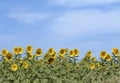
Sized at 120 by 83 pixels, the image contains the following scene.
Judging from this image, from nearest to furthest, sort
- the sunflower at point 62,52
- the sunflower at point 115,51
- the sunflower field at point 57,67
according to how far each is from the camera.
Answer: the sunflower field at point 57,67
the sunflower at point 62,52
the sunflower at point 115,51

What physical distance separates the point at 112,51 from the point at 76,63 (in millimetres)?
1213

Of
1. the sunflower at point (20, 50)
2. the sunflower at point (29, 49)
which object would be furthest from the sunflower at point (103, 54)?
the sunflower at point (20, 50)

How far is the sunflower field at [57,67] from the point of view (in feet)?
34.5

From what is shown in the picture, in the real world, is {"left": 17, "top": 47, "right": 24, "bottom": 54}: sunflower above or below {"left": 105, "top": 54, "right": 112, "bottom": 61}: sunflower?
above

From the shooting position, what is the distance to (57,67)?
10914 millimetres

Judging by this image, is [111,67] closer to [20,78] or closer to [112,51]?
[112,51]

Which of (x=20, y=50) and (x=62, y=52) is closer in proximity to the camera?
(x=20, y=50)

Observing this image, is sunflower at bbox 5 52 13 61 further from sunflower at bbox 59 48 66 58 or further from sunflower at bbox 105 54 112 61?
sunflower at bbox 105 54 112 61

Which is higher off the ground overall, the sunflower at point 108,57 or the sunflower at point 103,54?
the sunflower at point 103,54

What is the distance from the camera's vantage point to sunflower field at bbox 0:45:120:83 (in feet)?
34.5

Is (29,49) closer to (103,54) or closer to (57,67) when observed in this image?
(57,67)

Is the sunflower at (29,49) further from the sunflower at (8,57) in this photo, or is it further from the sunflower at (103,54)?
the sunflower at (103,54)

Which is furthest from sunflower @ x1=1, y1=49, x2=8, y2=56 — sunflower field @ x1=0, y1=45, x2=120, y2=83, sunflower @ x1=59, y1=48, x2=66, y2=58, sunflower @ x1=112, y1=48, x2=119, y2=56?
sunflower @ x1=112, y1=48, x2=119, y2=56

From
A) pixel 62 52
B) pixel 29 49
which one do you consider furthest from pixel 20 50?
pixel 62 52
